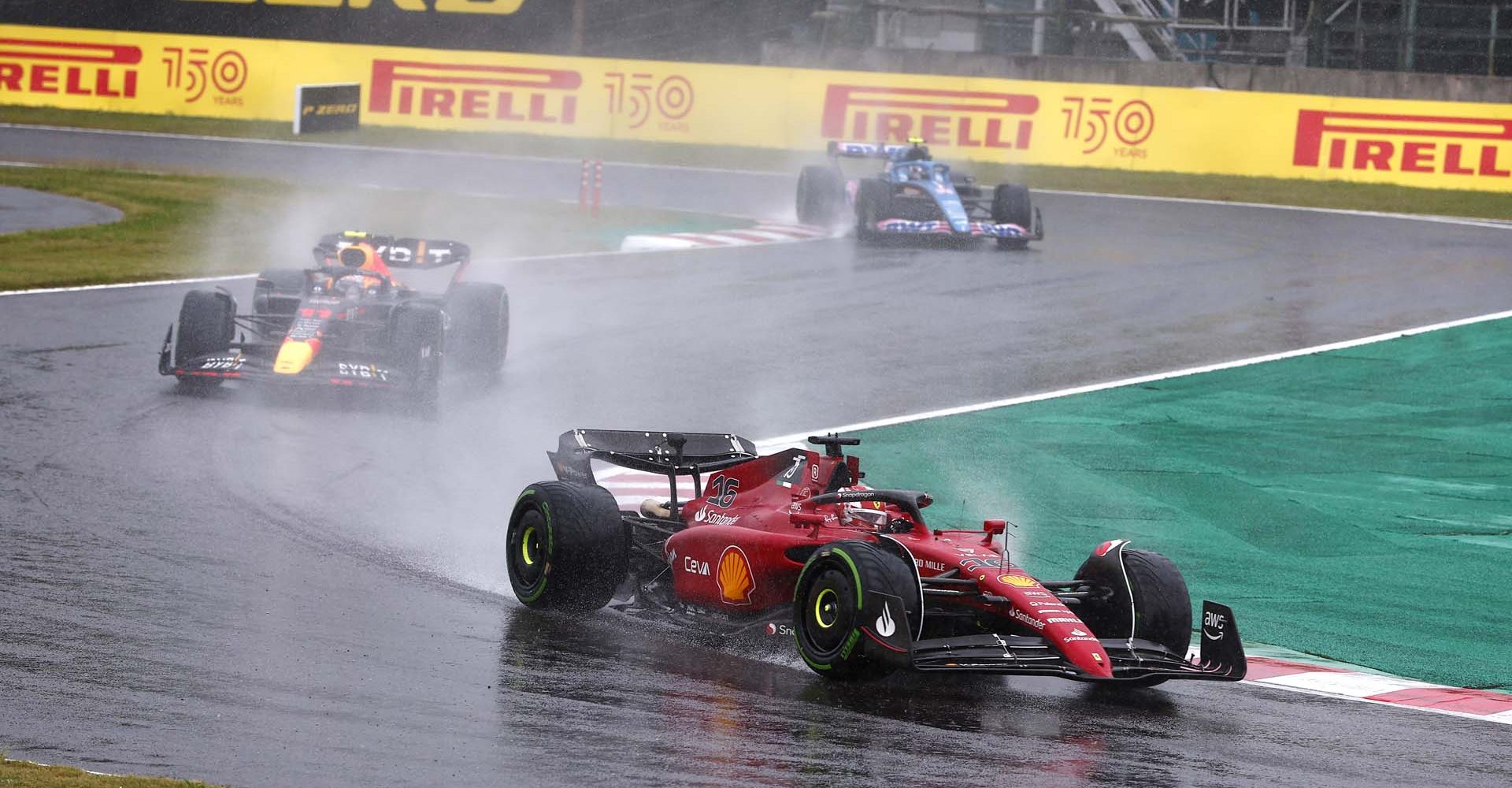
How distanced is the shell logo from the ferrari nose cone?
7.05 meters

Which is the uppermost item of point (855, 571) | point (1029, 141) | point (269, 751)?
point (1029, 141)

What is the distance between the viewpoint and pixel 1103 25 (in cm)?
4466

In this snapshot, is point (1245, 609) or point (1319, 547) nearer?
point (1245, 609)

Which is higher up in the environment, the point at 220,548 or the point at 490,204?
the point at 490,204

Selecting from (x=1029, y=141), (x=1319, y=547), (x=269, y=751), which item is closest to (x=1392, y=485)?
(x=1319, y=547)

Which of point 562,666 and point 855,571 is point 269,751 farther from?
point 855,571

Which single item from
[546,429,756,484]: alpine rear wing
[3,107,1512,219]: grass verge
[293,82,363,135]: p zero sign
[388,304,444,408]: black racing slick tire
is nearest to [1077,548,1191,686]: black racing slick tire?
[546,429,756,484]: alpine rear wing

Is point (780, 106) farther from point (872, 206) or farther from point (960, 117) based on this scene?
point (872, 206)

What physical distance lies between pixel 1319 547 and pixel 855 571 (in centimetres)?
490

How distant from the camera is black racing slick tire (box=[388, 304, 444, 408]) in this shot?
51.3 feet

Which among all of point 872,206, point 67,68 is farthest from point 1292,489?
point 67,68

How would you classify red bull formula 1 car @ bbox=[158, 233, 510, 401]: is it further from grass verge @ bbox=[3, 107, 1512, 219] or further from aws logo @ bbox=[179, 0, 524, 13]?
aws logo @ bbox=[179, 0, 524, 13]

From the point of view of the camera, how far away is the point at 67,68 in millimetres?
43562

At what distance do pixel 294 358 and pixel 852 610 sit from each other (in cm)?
839
